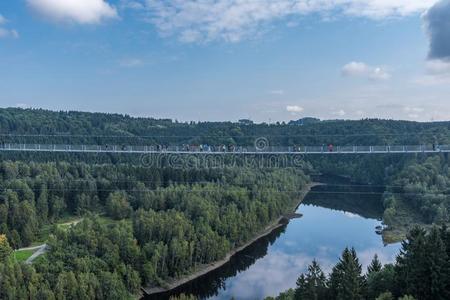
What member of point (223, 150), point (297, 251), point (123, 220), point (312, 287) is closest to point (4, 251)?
point (123, 220)

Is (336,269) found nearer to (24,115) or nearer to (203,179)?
(203,179)

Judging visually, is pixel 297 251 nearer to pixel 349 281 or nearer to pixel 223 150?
pixel 223 150

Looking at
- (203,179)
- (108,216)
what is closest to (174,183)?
(203,179)

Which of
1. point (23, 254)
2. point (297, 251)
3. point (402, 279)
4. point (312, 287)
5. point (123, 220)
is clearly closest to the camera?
point (402, 279)

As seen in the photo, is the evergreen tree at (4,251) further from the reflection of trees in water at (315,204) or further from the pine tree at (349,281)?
the pine tree at (349,281)

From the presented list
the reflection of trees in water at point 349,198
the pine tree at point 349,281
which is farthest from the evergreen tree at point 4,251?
the reflection of trees in water at point 349,198

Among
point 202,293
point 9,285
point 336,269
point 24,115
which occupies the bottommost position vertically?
point 202,293

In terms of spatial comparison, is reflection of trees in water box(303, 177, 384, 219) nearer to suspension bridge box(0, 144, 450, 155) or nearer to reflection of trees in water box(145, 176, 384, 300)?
reflection of trees in water box(145, 176, 384, 300)
